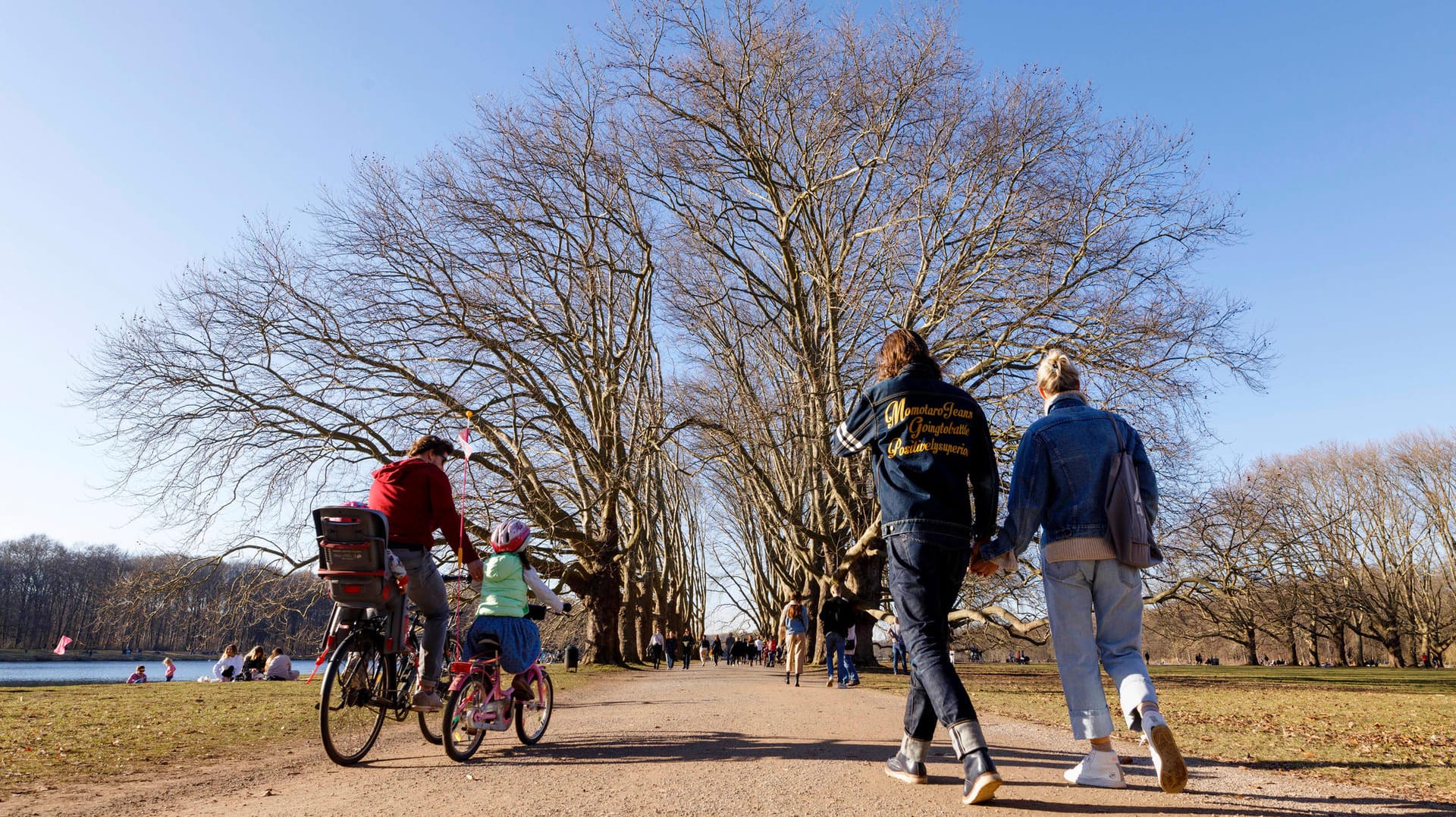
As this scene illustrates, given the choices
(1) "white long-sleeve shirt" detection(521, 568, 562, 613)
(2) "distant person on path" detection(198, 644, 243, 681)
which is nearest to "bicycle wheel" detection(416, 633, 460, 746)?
(1) "white long-sleeve shirt" detection(521, 568, 562, 613)

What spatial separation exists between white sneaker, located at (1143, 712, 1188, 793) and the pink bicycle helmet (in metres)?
4.02

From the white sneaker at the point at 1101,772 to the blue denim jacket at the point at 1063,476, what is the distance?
104cm

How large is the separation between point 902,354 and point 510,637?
3358 mm

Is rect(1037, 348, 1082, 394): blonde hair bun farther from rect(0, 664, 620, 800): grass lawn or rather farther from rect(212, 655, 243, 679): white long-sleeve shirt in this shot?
rect(212, 655, 243, 679): white long-sleeve shirt

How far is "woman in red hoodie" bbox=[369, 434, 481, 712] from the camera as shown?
559cm

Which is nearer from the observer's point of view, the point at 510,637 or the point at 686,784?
the point at 686,784

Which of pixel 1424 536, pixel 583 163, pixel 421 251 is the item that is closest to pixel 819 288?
pixel 583 163

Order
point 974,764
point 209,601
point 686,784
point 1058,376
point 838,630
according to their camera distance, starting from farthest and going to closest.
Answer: point 209,601
point 838,630
point 1058,376
point 686,784
point 974,764

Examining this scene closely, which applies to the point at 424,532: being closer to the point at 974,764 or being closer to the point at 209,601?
the point at 974,764

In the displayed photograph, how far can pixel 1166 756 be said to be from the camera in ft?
12.2

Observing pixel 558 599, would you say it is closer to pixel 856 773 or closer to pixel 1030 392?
pixel 856 773

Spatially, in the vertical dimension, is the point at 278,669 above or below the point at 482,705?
below

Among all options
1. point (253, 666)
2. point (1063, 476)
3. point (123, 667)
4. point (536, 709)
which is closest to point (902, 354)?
point (1063, 476)

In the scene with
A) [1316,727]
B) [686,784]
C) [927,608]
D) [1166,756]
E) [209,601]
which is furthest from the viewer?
[209,601]
